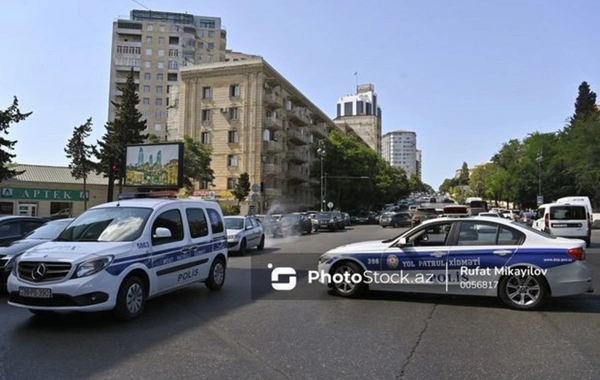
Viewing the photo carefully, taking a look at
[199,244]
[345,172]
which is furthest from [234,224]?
[345,172]

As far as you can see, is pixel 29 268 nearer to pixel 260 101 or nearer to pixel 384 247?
pixel 384 247

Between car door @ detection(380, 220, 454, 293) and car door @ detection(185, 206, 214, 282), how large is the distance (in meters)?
3.30

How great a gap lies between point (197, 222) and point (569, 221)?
1850cm

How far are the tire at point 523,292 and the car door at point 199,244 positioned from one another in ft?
17.0

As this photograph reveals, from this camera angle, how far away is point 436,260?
27.1ft

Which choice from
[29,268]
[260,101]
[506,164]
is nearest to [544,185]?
[506,164]

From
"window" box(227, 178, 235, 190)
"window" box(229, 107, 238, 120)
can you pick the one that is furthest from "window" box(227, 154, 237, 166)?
"window" box(229, 107, 238, 120)

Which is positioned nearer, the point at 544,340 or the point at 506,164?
the point at 544,340

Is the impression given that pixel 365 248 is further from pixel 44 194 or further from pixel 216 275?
pixel 44 194

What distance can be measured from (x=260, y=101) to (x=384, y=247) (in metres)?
49.8

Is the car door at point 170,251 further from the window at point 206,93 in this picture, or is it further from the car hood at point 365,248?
the window at point 206,93

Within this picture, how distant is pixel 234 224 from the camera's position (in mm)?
18609

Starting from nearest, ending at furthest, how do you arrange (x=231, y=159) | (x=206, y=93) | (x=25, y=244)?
(x=25, y=244), (x=231, y=159), (x=206, y=93)

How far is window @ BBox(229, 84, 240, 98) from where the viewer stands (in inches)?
2288
